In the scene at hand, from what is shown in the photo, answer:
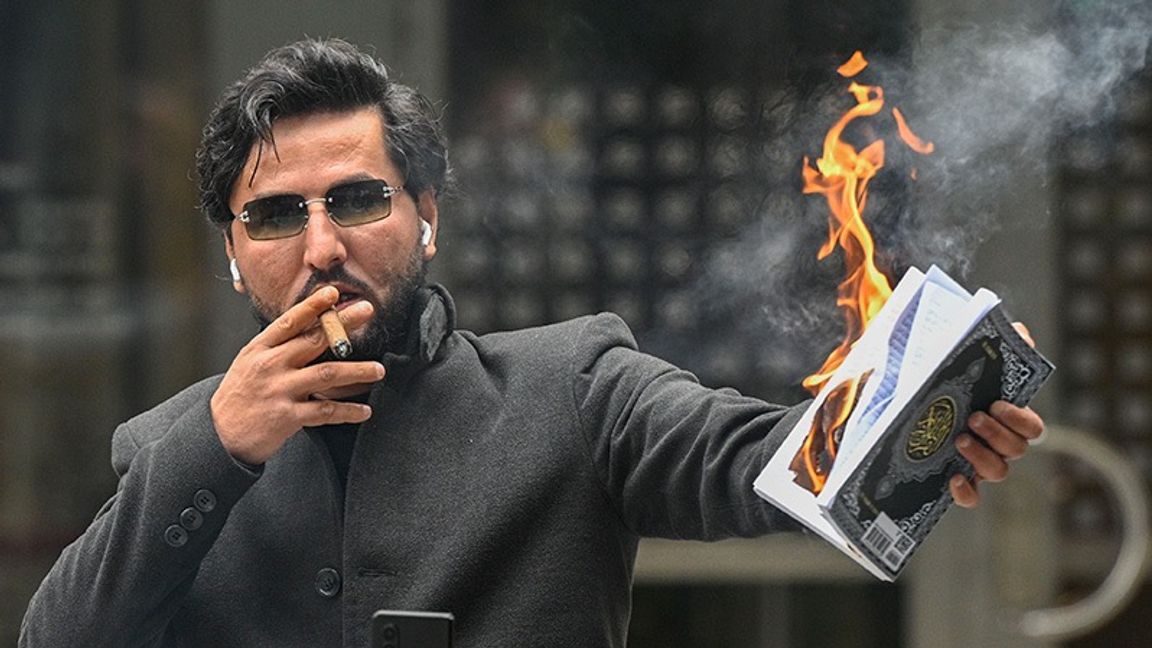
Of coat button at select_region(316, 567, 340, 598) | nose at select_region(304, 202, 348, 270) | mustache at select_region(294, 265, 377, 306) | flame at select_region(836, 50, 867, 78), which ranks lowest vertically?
coat button at select_region(316, 567, 340, 598)

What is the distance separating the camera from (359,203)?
7.61ft

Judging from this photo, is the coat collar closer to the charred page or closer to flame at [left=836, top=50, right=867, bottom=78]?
the charred page

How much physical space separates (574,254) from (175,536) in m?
2.87

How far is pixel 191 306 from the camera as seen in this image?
5121 mm

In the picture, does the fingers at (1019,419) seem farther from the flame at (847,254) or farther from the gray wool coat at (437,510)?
the gray wool coat at (437,510)

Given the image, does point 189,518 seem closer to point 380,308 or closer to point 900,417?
point 380,308

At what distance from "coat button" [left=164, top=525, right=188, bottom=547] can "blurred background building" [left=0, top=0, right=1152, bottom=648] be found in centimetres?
251

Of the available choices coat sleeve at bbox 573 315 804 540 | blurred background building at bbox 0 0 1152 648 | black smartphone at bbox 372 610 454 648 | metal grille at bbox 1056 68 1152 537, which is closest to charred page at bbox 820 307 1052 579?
coat sleeve at bbox 573 315 804 540

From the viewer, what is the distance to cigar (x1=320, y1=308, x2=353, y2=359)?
218cm

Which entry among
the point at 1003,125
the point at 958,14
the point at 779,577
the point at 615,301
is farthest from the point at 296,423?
the point at 779,577

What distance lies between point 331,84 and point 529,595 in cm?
69

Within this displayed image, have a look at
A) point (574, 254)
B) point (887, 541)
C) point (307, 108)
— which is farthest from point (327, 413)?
point (574, 254)

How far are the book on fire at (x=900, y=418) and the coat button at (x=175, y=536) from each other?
2.24ft

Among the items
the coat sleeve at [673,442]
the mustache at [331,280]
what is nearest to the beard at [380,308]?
the mustache at [331,280]
